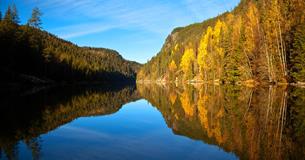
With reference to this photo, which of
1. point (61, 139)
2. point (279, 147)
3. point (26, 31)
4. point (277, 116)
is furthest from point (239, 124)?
point (26, 31)

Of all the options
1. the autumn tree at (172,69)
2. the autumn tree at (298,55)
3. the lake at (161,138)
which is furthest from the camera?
the autumn tree at (172,69)

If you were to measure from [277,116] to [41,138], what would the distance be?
11.9 m

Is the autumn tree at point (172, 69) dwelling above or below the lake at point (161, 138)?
above

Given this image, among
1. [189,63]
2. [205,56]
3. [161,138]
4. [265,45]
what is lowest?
[161,138]

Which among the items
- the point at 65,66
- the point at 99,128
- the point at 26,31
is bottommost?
the point at 99,128

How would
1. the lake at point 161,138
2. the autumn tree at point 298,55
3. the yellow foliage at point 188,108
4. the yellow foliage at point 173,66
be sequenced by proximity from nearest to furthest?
the lake at point 161,138, the yellow foliage at point 188,108, the autumn tree at point 298,55, the yellow foliage at point 173,66

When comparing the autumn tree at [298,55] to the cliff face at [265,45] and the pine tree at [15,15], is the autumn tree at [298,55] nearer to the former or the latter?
the cliff face at [265,45]

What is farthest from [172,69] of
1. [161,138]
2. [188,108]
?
[161,138]

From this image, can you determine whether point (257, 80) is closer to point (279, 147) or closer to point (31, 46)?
point (279, 147)

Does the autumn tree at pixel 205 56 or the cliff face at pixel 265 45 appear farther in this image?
the autumn tree at pixel 205 56

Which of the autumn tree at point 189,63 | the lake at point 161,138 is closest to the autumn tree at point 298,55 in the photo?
the lake at point 161,138

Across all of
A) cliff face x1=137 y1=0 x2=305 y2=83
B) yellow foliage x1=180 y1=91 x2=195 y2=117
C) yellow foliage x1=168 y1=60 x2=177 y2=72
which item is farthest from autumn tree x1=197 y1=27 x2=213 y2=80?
yellow foliage x1=180 y1=91 x2=195 y2=117

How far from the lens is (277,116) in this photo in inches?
630

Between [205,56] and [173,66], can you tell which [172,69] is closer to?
[173,66]
